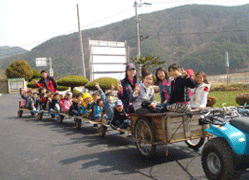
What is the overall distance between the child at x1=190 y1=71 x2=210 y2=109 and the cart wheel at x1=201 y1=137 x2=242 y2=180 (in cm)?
217

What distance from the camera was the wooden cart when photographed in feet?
16.3

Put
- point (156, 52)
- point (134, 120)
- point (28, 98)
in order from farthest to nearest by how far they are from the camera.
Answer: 1. point (156, 52)
2. point (28, 98)
3. point (134, 120)

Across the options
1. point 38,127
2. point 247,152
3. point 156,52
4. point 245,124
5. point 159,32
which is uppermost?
point 159,32

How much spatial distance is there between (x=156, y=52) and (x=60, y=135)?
413 feet

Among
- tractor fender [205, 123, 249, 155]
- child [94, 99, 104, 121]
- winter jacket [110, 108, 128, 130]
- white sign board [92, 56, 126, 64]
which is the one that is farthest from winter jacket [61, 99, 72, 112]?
white sign board [92, 56, 126, 64]

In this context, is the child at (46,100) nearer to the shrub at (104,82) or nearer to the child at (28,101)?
the child at (28,101)


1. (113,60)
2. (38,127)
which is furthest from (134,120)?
(113,60)

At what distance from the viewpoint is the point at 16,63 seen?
47.9m

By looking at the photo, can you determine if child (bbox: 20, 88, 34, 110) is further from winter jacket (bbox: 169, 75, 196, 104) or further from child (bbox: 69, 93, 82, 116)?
winter jacket (bbox: 169, 75, 196, 104)

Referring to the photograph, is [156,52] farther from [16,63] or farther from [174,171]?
[174,171]

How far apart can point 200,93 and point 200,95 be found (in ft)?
0.16

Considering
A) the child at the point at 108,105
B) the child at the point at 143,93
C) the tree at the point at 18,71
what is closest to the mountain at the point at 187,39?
the tree at the point at 18,71

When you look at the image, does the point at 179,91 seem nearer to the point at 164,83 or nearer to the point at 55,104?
the point at 164,83

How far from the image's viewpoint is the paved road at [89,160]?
486cm
